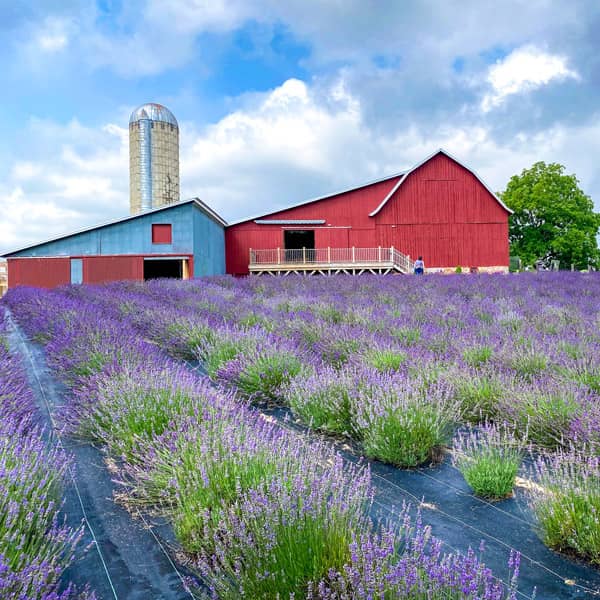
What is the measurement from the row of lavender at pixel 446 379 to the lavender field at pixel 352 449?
0.07ft

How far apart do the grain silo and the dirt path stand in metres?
32.3

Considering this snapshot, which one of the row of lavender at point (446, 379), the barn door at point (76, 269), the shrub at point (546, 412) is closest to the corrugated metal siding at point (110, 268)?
the barn door at point (76, 269)

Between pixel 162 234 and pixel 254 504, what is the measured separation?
74.9 ft

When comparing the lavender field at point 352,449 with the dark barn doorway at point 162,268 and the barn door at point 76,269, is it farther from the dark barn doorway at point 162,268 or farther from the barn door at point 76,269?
the dark barn doorway at point 162,268

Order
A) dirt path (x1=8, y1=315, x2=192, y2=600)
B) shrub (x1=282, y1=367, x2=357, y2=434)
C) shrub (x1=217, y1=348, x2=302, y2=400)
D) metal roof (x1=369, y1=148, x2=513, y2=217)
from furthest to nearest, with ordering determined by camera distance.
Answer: metal roof (x1=369, y1=148, x2=513, y2=217) < shrub (x1=217, y1=348, x2=302, y2=400) < shrub (x1=282, y1=367, x2=357, y2=434) < dirt path (x1=8, y1=315, x2=192, y2=600)

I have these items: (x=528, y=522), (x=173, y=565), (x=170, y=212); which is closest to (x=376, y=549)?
(x=173, y=565)

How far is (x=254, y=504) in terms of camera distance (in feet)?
8.05

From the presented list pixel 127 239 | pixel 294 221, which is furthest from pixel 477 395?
pixel 294 221

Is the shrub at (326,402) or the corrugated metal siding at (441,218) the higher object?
the corrugated metal siding at (441,218)

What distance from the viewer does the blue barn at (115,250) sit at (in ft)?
78.6

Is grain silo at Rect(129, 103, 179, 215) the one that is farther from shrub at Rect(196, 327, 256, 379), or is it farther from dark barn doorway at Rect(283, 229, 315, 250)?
shrub at Rect(196, 327, 256, 379)

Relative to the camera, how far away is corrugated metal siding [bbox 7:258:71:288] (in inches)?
951

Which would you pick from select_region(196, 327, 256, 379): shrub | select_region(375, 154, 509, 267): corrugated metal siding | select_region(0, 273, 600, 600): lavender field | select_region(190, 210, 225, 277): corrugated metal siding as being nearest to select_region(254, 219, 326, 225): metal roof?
select_region(190, 210, 225, 277): corrugated metal siding

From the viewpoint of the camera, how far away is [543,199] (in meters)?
39.8
